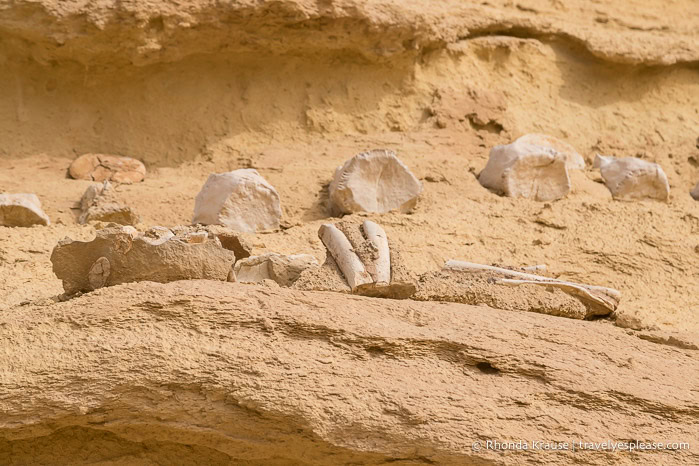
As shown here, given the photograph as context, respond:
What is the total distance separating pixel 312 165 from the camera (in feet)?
17.3

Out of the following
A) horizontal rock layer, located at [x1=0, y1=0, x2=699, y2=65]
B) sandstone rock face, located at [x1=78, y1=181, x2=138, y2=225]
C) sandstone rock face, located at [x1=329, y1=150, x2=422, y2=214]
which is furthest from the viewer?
horizontal rock layer, located at [x1=0, y1=0, x2=699, y2=65]

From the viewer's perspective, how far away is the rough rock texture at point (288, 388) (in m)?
2.54

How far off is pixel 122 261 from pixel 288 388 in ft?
2.15

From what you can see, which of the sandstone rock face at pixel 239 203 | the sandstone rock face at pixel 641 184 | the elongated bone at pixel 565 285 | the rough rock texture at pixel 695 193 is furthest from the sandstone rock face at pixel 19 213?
the rough rock texture at pixel 695 193

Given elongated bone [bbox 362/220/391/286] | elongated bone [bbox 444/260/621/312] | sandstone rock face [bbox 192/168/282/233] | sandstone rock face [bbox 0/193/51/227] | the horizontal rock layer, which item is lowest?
sandstone rock face [bbox 0/193/51/227]

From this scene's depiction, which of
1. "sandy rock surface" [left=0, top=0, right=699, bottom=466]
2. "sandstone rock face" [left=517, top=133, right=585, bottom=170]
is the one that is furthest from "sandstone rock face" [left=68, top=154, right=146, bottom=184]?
A: "sandstone rock face" [left=517, top=133, right=585, bottom=170]

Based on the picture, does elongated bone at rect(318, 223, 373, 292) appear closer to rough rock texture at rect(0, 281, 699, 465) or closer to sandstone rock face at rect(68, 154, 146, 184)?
rough rock texture at rect(0, 281, 699, 465)

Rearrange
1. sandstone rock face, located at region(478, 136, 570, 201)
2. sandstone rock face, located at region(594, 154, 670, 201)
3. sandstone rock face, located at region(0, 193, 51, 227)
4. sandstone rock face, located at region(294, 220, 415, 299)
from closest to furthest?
1. sandstone rock face, located at region(294, 220, 415, 299)
2. sandstone rock face, located at region(0, 193, 51, 227)
3. sandstone rock face, located at region(478, 136, 570, 201)
4. sandstone rock face, located at region(594, 154, 670, 201)

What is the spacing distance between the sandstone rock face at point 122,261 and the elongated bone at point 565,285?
959 mm

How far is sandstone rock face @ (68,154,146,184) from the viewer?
5.21 metres

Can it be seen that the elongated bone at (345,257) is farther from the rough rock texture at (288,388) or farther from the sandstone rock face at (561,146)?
the sandstone rock face at (561,146)

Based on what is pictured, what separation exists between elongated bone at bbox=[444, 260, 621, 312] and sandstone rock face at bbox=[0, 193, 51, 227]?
6.28ft

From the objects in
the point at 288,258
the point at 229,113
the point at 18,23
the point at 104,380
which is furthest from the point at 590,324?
the point at 18,23

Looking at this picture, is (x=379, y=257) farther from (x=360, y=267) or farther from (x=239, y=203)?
(x=239, y=203)
